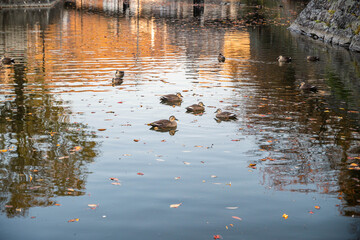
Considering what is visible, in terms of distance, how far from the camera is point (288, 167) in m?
11.2

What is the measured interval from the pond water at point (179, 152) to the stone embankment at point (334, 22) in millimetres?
7585

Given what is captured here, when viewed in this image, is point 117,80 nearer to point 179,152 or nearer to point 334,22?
point 179,152

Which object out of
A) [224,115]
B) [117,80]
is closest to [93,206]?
[224,115]

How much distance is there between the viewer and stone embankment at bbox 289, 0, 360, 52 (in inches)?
1330

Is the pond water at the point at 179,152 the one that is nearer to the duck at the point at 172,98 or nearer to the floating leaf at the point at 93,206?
the floating leaf at the point at 93,206

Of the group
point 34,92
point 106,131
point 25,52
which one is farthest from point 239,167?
point 25,52

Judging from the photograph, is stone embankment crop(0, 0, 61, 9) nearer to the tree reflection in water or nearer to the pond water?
the pond water

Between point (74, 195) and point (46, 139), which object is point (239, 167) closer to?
point (74, 195)

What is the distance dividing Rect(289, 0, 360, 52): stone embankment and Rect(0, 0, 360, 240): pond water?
7.59 meters

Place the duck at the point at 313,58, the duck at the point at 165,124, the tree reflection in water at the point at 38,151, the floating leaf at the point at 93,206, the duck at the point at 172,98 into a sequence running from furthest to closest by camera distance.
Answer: the duck at the point at 313,58 < the duck at the point at 172,98 < the duck at the point at 165,124 < the tree reflection in water at the point at 38,151 < the floating leaf at the point at 93,206

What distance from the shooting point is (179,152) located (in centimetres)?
1228

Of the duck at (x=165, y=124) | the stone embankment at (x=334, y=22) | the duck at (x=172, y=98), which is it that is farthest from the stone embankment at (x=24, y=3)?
the duck at (x=165, y=124)

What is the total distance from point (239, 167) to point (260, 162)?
593 millimetres

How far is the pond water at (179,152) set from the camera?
8594mm
